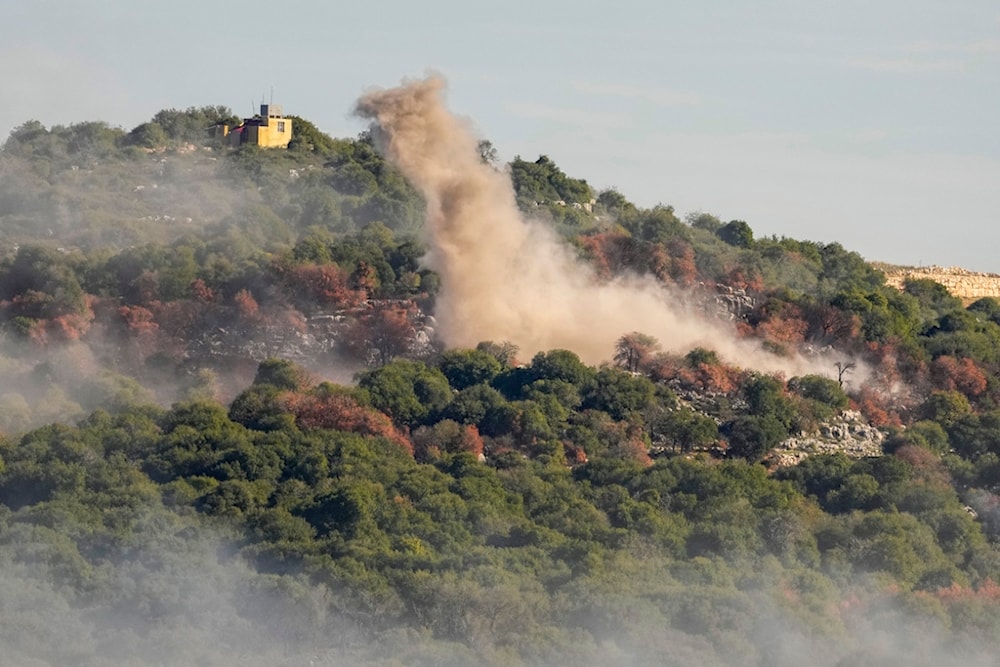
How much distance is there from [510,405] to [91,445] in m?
13.0

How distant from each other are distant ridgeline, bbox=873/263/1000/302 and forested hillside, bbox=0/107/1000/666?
5780 mm

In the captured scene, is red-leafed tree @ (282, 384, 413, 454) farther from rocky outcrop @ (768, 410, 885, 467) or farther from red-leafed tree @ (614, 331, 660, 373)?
rocky outcrop @ (768, 410, 885, 467)

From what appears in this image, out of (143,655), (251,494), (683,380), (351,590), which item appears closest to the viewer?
(143,655)

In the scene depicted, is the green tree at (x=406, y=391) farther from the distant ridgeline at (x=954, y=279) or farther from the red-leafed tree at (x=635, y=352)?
the distant ridgeline at (x=954, y=279)

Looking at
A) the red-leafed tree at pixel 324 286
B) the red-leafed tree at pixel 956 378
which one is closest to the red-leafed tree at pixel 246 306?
the red-leafed tree at pixel 324 286

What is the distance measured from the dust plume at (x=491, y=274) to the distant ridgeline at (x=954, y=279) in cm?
2015

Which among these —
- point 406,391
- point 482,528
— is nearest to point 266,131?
point 406,391

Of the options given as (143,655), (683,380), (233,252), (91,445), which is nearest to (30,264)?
(233,252)

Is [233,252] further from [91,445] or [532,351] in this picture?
[91,445]

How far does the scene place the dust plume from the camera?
87.7 m

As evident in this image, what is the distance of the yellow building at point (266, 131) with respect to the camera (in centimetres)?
11044

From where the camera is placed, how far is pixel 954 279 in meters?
113

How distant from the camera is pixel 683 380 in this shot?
85250 mm

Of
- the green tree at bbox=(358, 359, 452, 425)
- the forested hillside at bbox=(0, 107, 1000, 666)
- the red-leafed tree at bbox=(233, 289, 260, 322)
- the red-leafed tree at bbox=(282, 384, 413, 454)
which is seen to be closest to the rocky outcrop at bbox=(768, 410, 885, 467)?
the forested hillside at bbox=(0, 107, 1000, 666)
